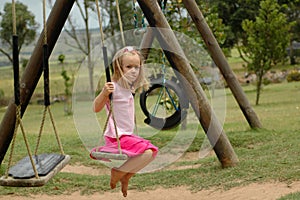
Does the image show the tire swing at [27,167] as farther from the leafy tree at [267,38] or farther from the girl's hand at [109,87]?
the leafy tree at [267,38]

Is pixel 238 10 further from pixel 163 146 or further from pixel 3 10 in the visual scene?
pixel 163 146

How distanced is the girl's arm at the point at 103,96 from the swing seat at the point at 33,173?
492 mm

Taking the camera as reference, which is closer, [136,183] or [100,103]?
[100,103]

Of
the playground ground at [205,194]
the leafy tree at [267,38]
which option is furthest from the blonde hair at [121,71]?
the leafy tree at [267,38]

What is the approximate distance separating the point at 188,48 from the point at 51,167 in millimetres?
9015

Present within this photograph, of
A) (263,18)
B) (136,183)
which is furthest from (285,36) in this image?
(136,183)

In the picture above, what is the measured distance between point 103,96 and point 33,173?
32.3 inches

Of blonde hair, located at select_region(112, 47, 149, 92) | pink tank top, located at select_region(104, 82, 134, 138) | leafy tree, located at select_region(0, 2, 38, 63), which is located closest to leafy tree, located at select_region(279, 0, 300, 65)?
leafy tree, located at select_region(0, 2, 38, 63)

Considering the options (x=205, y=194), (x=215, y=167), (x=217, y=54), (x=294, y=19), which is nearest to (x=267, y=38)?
(x=217, y=54)

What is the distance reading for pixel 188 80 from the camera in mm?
6141

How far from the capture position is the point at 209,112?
6.18 meters

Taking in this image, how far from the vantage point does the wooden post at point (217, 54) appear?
8.04m

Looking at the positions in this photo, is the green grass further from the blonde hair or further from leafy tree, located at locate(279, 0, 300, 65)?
leafy tree, located at locate(279, 0, 300, 65)

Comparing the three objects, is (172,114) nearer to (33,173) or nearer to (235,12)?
(33,173)
